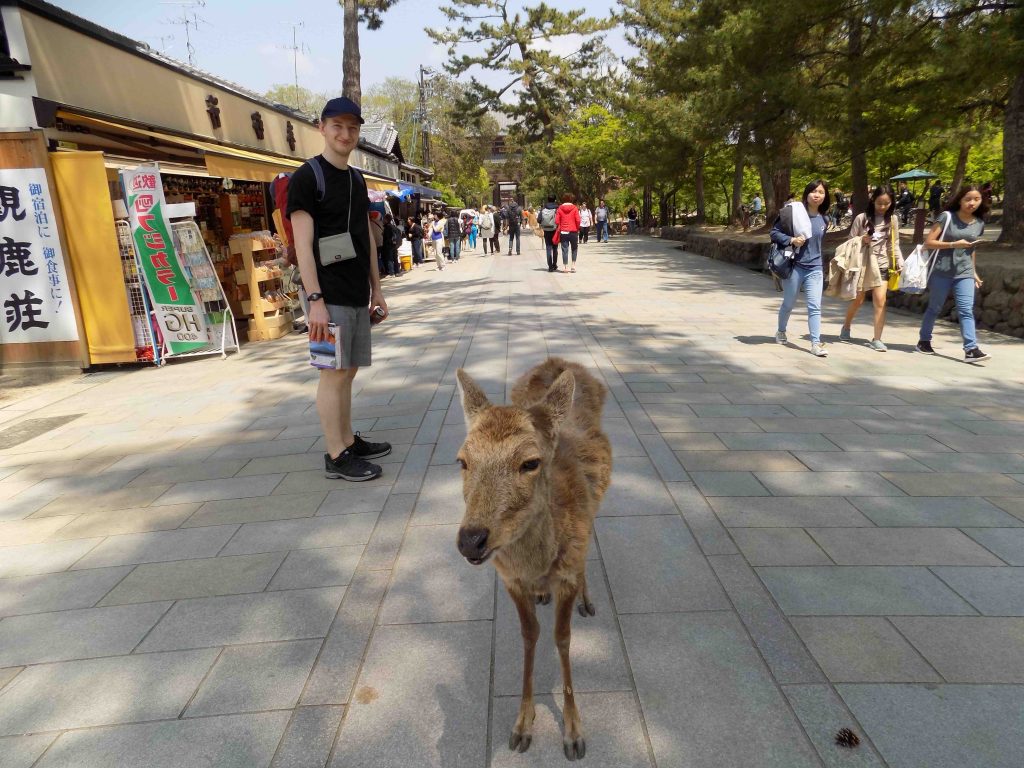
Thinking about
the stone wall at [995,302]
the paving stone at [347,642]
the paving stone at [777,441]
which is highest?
the stone wall at [995,302]

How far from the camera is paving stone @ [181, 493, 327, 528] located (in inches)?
156

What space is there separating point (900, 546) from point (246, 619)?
357 cm

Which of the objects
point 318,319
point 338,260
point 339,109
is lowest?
point 318,319

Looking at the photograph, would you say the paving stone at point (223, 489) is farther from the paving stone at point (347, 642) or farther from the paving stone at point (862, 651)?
the paving stone at point (862, 651)

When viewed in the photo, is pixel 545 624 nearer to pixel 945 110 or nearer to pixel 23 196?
pixel 23 196

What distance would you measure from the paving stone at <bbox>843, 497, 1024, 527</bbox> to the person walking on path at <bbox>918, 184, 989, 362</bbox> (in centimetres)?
433

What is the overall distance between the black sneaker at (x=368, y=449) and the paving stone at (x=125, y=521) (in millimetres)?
1189

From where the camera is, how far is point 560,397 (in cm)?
232

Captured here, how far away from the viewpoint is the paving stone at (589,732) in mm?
2133

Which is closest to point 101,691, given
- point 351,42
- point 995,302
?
point 995,302

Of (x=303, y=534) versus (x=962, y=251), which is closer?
(x=303, y=534)

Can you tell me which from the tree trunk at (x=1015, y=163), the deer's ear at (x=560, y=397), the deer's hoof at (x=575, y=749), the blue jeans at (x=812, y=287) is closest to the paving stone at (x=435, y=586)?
the deer's hoof at (x=575, y=749)

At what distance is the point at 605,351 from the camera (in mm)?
8117

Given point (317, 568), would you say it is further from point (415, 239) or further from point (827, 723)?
point (415, 239)
